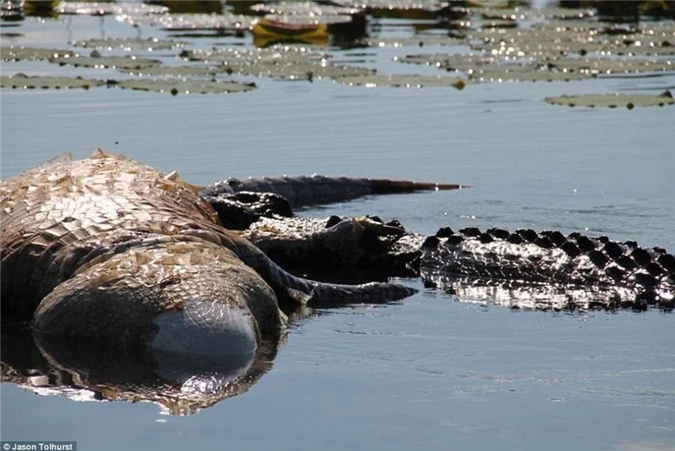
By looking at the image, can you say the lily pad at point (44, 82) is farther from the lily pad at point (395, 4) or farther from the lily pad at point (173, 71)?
the lily pad at point (395, 4)

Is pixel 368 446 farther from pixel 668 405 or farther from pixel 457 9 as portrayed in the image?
pixel 457 9

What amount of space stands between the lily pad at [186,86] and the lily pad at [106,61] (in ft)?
3.51

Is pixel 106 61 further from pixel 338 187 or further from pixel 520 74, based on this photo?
pixel 338 187

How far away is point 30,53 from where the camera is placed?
51.9 feet

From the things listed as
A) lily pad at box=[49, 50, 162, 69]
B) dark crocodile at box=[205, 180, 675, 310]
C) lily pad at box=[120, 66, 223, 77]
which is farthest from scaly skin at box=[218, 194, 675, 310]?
lily pad at box=[49, 50, 162, 69]

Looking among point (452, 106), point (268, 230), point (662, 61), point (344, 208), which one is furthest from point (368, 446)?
point (662, 61)

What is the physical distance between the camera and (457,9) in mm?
23344

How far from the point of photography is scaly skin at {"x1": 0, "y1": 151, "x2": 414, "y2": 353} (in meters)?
5.80

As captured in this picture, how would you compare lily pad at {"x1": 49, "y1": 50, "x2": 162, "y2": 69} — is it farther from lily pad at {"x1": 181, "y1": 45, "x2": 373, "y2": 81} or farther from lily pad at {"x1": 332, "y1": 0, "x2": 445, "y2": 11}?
lily pad at {"x1": 332, "y1": 0, "x2": 445, "y2": 11}

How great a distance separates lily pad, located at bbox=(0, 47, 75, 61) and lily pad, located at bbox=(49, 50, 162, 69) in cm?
14

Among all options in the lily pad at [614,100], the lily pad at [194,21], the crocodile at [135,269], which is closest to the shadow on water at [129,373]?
the crocodile at [135,269]

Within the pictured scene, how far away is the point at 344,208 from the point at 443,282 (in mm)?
2076

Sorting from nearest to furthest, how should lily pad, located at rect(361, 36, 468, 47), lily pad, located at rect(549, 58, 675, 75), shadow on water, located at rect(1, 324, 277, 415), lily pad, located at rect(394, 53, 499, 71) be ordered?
1. shadow on water, located at rect(1, 324, 277, 415)
2. lily pad, located at rect(549, 58, 675, 75)
3. lily pad, located at rect(394, 53, 499, 71)
4. lily pad, located at rect(361, 36, 468, 47)

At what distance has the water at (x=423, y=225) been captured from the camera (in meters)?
4.92
